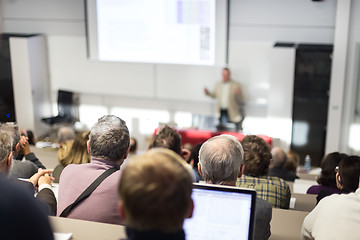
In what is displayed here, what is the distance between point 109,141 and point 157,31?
17.6ft

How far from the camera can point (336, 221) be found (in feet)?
6.18

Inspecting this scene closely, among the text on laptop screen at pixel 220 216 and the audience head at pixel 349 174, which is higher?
the text on laptop screen at pixel 220 216

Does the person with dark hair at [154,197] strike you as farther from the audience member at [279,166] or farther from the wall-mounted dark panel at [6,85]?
the wall-mounted dark panel at [6,85]

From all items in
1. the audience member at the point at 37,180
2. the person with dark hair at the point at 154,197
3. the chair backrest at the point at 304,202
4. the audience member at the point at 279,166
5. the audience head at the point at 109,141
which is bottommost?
the audience member at the point at 279,166

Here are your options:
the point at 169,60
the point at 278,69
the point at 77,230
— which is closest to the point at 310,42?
the point at 278,69

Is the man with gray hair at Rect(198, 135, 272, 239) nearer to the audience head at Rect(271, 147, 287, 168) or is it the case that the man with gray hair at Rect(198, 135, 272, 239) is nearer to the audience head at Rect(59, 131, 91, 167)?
the audience head at Rect(59, 131, 91, 167)

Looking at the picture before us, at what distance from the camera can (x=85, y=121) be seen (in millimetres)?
8305

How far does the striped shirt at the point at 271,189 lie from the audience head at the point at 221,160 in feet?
1.55

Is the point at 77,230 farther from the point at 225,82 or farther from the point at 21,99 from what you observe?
the point at 21,99

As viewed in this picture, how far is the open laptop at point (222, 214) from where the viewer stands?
148 centimetres

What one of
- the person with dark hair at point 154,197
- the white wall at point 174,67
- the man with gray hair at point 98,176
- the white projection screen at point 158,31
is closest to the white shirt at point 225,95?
the white wall at point 174,67

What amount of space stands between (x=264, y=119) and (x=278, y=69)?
94cm

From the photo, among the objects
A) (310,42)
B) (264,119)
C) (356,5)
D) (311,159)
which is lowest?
(311,159)

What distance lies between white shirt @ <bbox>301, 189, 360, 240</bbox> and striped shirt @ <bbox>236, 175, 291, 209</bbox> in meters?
0.57
